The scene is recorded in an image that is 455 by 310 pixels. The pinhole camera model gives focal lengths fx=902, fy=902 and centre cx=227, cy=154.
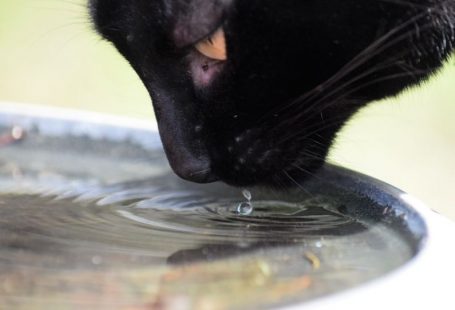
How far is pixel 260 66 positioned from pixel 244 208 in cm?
20

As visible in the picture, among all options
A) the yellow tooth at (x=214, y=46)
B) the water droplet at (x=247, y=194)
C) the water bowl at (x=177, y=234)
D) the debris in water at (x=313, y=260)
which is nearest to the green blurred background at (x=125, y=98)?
the water bowl at (x=177, y=234)

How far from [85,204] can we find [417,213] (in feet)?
1.37

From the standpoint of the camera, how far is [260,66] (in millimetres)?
1093

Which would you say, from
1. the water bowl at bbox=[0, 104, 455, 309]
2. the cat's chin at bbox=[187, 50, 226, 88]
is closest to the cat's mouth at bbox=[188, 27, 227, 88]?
the cat's chin at bbox=[187, 50, 226, 88]

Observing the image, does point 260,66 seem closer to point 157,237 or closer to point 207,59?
point 207,59

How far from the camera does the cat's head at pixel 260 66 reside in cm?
107

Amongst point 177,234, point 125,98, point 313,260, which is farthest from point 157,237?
point 125,98

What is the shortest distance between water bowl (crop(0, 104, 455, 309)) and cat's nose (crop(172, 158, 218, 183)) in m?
0.04

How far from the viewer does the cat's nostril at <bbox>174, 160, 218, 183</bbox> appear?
114 cm

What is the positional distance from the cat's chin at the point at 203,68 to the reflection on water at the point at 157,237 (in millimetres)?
167

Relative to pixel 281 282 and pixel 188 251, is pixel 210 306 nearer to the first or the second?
pixel 281 282

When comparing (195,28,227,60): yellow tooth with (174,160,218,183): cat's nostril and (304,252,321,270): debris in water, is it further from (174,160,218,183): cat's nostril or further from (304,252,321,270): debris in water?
(304,252,321,270): debris in water

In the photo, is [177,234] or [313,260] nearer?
[313,260]

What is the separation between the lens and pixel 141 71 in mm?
1174
